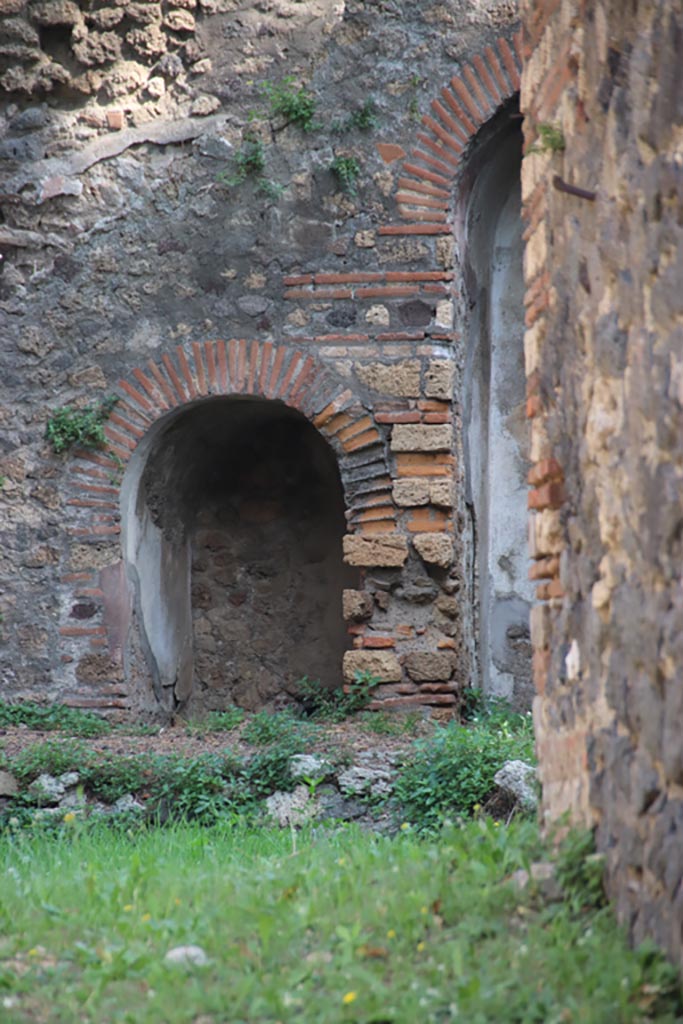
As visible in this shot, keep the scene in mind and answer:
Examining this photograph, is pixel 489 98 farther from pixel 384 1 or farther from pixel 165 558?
pixel 165 558

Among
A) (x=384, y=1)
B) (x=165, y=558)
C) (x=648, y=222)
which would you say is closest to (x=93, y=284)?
(x=165, y=558)

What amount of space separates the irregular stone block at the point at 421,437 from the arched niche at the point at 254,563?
1148 mm

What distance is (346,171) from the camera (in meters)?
6.61

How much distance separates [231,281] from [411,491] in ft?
5.38

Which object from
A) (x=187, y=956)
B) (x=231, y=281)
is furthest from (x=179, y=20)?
(x=187, y=956)

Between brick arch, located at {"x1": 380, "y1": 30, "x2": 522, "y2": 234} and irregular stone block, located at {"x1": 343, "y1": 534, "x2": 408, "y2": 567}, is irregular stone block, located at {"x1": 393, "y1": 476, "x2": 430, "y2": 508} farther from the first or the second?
brick arch, located at {"x1": 380, "y1": 30, "x2": 522, "y2": 234}

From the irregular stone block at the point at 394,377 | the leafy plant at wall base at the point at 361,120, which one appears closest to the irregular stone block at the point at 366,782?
the irregular stone block at the point at 394,377

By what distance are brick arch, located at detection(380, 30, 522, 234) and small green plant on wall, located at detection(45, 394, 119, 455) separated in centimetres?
195

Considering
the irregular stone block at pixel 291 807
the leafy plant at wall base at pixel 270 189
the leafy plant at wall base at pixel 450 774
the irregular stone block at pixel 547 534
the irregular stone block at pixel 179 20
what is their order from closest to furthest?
the irregular stone block at pixel 547 534, the leafy plant at wall base at pixel 450 774, the irregular stone block at pixel 291 807, the leafy plant at wall base at pixel 270 189, the irregular stone block at pixel 179 20

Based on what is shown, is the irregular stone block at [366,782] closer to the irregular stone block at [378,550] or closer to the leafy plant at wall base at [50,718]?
the irregular stone block at [378,550]

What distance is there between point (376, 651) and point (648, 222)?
3956 mm

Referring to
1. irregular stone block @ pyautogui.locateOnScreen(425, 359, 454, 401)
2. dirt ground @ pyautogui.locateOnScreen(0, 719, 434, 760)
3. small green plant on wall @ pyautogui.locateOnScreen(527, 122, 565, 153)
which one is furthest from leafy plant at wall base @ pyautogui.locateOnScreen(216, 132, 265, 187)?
small green plant on wall @ pyautogui.locateOnScreen(527, 122, 565, 153)

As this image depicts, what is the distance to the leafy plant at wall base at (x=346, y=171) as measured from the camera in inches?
260

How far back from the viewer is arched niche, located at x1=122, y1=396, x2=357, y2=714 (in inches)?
299
